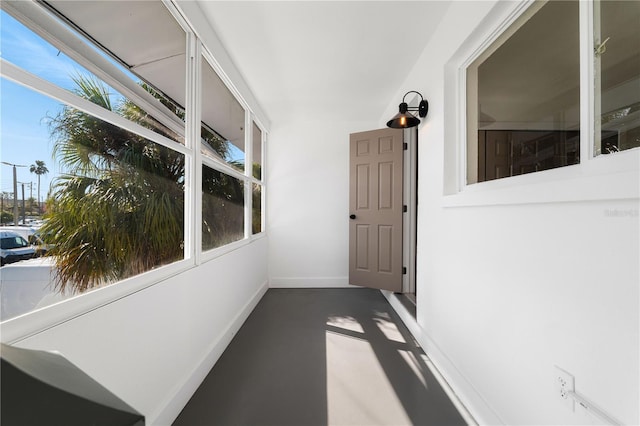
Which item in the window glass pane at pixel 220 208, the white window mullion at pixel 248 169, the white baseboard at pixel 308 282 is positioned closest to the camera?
the window glass pane at pixel 220 208

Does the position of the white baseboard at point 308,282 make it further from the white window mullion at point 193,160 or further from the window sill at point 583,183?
the window sill at point 583,183

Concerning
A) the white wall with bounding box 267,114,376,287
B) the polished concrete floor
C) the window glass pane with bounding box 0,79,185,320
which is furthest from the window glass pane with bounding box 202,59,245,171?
the polished concrete floor

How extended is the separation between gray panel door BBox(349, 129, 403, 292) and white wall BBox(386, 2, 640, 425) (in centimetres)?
108

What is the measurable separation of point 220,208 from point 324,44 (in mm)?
1680

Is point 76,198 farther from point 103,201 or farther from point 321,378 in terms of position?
point 321,378

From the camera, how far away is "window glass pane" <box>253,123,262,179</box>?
354 cm

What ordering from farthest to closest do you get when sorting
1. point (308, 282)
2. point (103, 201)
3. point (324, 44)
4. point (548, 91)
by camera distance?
point (308, 282) → point (548, 91) → point (324, 44) → point (103, 201)

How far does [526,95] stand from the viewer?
2.52 metres

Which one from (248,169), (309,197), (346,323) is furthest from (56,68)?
(309,197)

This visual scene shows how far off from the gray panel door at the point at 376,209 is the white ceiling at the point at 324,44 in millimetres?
625

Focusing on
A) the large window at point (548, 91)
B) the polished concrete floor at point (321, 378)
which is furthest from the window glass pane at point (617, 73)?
the polished concrete floor at point (321, 378)

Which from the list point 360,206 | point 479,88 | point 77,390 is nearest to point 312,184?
point 360,206

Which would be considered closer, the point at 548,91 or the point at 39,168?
the point at 39,168

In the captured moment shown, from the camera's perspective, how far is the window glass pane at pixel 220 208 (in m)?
2.01
